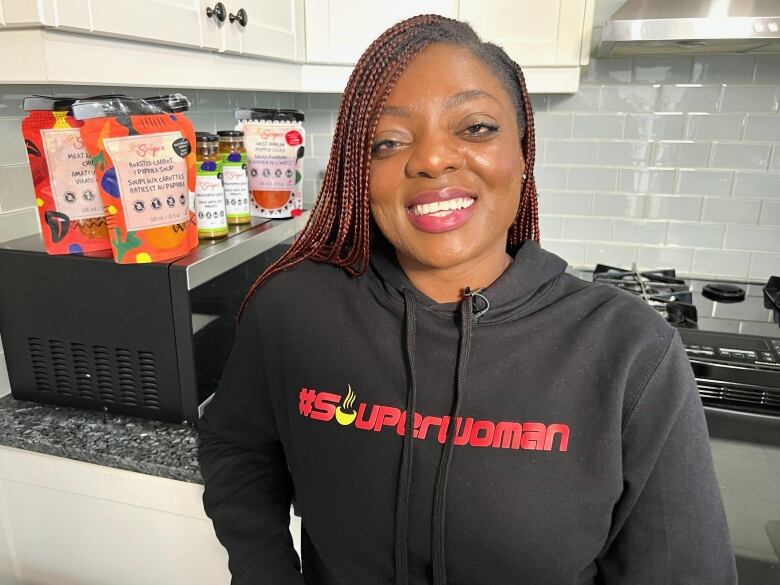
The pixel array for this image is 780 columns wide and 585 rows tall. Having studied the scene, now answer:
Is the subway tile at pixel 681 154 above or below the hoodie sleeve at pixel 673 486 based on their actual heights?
above

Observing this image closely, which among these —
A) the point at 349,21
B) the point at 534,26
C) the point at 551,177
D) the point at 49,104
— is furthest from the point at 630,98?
the point at 49,104

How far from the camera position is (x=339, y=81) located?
1.63m

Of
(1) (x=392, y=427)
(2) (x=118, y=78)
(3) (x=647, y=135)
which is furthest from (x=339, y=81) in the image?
(1) (x=392, y=427)

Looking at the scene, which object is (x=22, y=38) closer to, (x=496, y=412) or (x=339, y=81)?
(x=496, y=412)

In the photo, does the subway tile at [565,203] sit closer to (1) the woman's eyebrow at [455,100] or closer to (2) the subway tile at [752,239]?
(2) the subway tile at [752,239]

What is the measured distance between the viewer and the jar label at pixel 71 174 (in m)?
0.97

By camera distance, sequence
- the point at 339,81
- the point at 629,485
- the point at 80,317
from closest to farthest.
Result: the point at 629,485 → the point at 80,317 → the point at 339,81

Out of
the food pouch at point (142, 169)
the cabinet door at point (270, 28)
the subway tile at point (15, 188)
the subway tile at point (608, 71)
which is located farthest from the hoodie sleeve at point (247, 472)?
the subway tile at point (608, 71)

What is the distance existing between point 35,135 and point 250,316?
0.47m

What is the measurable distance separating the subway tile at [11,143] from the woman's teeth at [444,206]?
82cm

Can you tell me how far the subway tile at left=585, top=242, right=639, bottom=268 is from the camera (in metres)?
1.92

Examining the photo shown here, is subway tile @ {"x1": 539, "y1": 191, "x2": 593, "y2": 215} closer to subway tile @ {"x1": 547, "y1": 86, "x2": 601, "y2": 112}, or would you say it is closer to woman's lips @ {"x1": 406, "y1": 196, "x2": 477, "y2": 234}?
subway tile @ {"x1": 547, "y1": 86, "x2": 601, "y2": 112}

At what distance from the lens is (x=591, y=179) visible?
6.16 ft

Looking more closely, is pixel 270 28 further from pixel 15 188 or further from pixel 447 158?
pixel 447 158
